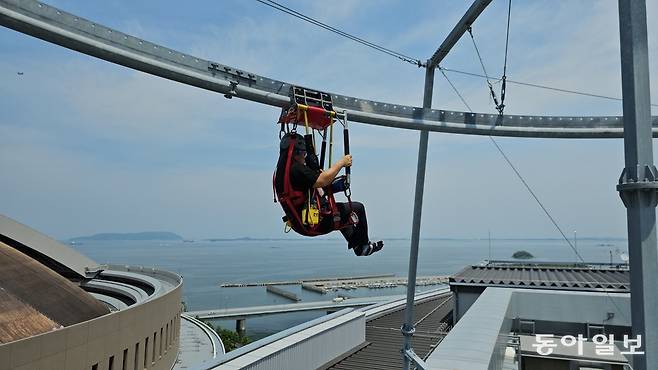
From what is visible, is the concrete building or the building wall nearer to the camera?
the building wall

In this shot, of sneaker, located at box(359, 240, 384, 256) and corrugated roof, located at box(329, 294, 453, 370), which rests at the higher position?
sneaker, located at box(359, 240, 384, 256)

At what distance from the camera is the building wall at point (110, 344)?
41.1 ft

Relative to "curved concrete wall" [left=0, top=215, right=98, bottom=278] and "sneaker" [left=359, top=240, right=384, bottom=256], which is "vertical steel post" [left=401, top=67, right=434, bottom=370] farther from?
"curved concrete wall" [left=0, top=215, right=98, bottom=278]

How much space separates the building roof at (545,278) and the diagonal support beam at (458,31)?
14.3m

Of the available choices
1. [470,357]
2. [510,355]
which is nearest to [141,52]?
[470,357]

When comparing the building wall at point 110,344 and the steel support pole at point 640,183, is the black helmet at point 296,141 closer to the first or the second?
the steel support pole at point 640,183

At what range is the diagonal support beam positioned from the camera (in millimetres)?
6251

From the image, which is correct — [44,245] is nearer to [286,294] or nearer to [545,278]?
[545,278]

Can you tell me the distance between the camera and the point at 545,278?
71.0 ft

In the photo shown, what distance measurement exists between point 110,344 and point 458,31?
1601cm

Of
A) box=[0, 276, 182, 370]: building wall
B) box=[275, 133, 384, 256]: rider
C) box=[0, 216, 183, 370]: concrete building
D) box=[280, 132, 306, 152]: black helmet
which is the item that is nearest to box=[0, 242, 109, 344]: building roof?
box=[0, 216, 183, 370]: concrete building

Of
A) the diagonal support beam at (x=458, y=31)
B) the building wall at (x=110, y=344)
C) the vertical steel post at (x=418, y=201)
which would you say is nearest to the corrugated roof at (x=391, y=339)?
the vertical steel post at (x=418, y=201)

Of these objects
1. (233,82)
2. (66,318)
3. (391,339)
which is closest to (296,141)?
(233,82)

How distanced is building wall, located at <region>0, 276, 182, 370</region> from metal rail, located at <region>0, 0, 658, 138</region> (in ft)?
37.5
